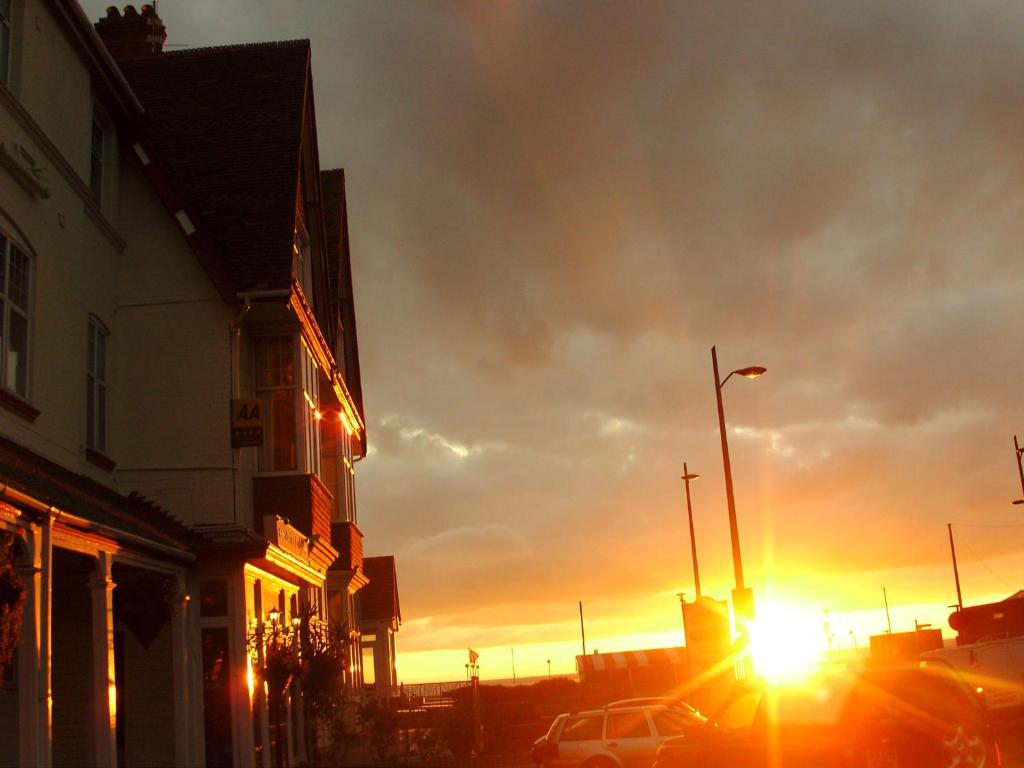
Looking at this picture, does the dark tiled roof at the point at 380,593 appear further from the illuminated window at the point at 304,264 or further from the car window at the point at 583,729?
the car window at the point at 583,729

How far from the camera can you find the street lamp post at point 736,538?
81.4 feet

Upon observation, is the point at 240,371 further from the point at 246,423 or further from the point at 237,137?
the point at 237,137

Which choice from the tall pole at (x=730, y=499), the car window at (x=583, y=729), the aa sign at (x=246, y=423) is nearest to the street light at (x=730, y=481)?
the tall pole at (x=730, y=499)

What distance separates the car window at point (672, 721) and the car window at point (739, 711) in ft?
20.3

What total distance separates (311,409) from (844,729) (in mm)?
12146

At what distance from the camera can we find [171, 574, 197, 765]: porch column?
15438 mm

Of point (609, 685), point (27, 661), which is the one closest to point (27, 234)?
Answer: point (27, 661)

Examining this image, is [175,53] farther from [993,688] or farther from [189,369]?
[993,688]

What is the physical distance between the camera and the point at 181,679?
51.5ft

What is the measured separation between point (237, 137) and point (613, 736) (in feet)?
42.2

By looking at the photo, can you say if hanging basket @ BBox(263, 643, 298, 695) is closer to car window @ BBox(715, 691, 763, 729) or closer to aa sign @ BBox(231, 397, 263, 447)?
aa sign @ BBox(231, 397, 263, 447)

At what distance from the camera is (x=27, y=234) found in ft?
47.3

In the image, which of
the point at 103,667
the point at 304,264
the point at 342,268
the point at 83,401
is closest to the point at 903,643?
the point at 342,268

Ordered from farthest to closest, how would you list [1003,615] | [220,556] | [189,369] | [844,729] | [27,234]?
[1003,615], [189,369], [220,556], [27,234], [844,729]
